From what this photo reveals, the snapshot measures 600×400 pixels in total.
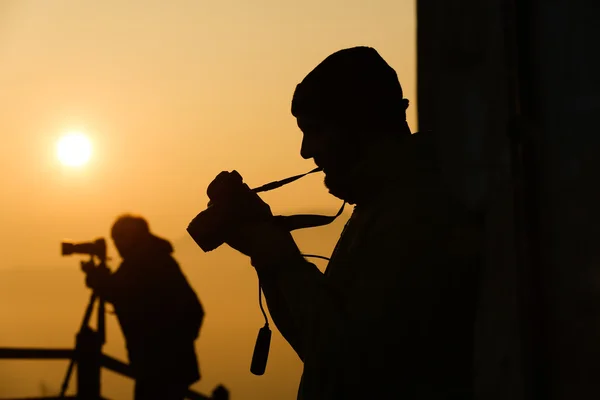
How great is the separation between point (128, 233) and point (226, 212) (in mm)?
4437

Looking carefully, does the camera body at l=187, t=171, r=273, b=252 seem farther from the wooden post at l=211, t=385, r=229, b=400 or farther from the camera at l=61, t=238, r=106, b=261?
the wooden post at l=211, t=385, r=229, b=400

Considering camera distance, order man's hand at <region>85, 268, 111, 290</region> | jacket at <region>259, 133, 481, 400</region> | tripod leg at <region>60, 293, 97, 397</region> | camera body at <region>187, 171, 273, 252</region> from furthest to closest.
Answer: tripod leg at <region>60, 293, 97, 397</region>
man's hand at <region>85, 268, 111, 290</region>
camera body at <region>187, 171, 273, 252</region>
jacket at <region>259, 133, 481, 400</region>

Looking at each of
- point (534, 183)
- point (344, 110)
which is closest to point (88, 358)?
point (534, 183)

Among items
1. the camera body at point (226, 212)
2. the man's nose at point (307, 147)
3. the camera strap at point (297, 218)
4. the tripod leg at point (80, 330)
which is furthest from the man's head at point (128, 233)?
the man's nose at point (307, 147)

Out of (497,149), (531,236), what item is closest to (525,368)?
(531,236)

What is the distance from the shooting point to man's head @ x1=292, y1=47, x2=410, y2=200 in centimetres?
206

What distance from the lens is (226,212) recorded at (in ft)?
7.09

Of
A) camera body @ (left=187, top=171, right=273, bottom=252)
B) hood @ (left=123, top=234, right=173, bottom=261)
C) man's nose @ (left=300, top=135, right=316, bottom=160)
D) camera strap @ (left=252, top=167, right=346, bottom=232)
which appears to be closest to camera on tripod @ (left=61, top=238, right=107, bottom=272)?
hood @ (left=123, top=234, right=173, bottom=261)

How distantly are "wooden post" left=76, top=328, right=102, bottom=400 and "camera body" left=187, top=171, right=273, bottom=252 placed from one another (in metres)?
5.63

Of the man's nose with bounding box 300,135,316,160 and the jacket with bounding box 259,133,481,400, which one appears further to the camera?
the man's nose with bounding box 300,135,316,160

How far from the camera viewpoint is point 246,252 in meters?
2.14

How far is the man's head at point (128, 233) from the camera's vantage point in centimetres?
647

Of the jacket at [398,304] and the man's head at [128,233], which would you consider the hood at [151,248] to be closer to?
the man's head at [128,233]

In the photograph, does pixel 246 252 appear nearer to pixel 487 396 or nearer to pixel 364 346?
pixel 364 346
